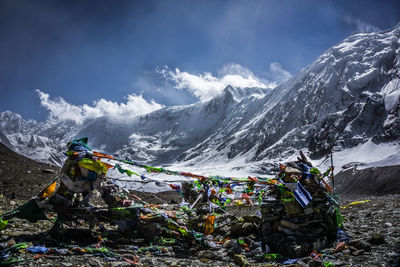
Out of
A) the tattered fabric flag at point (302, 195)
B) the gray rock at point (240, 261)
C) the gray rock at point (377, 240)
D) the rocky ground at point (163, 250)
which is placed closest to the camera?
the rocky ground at point (163, 250)

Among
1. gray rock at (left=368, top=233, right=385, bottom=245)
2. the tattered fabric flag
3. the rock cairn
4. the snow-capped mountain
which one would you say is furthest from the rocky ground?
the snow-capped mountain

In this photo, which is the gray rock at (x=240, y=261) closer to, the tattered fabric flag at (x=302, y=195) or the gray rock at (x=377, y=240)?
the tattered fabric flag at (x=302, y=195)

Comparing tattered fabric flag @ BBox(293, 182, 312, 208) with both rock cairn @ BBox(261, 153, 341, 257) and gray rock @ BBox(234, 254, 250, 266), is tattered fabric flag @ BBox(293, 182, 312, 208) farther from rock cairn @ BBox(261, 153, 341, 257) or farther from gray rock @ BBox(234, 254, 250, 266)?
gray rock @ BBox(234, 254, 250, 266)

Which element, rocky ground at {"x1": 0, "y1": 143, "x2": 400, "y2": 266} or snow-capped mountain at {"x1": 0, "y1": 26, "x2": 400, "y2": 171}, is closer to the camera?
rocky ground at {"x1": 0, "y1": 143, "x2": 400, "y2": 266}

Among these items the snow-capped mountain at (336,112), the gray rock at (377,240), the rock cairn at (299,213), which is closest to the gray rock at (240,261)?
the rock cairn at (299,213)

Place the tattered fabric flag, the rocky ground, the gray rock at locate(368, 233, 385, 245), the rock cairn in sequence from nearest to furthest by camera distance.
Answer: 1. the rocky ground
2. the gray rock at locate(368, 233, 385, 245)
3. the rock cairn
4. the tattered fabric flag

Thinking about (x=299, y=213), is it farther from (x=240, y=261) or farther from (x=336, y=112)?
(x=336, y=112)

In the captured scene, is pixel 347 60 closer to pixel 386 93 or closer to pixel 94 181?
pixel 386 93

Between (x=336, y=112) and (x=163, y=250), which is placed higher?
(x=336, y=112)

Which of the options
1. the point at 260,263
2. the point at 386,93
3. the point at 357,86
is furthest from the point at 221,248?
the point at 357,86

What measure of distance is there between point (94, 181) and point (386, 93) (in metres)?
99.4

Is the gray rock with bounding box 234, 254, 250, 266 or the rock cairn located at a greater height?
the rock cairn

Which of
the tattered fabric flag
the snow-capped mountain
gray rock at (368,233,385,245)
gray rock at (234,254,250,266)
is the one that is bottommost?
gray rock at (234,254,250,266)

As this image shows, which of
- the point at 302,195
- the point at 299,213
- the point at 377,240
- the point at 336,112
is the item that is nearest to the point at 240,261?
the point at 299,213
